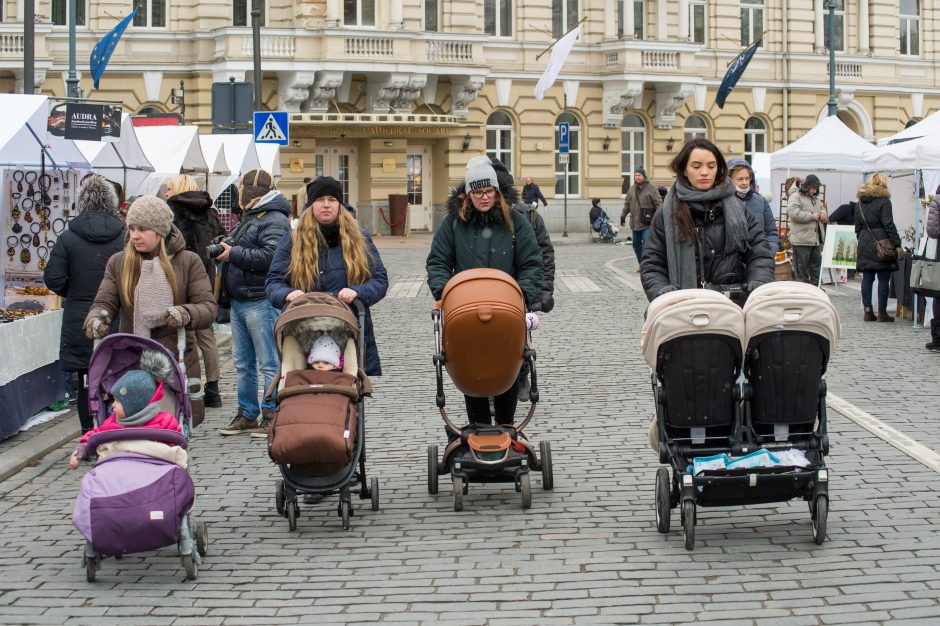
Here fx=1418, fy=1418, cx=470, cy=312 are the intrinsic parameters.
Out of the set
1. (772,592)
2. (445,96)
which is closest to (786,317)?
(772,592)

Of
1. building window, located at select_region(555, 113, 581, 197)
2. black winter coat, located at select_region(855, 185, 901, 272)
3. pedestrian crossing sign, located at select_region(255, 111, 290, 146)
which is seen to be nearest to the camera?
black winter coat, located at select_region(855, 185, 901, 272)

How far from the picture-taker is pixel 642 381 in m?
12.8

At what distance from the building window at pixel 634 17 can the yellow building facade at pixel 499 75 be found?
0.07m

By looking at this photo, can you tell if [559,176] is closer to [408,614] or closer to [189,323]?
[189,323]

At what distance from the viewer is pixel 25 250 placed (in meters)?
12.8

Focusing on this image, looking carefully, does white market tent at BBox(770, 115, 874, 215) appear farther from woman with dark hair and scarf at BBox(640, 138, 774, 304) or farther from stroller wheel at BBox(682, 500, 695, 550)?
stroller wheel at BBox(682, 500, 695, 550)

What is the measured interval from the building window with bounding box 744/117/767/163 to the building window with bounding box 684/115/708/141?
1487 millimetres

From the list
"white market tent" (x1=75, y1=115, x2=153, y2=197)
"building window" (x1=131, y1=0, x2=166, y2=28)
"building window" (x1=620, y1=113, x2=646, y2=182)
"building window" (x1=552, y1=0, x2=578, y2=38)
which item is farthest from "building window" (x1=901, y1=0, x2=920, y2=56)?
"white market tent" (x1=75, y1=115, x2=153, y2=197)

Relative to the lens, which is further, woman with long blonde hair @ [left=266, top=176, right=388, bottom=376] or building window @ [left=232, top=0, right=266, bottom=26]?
building window @ [left=232, top=0, right=266, bottom=26]

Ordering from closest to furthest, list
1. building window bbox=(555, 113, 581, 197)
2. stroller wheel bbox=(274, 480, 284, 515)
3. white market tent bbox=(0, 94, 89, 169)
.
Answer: stroller wheel bbox=(274, 480, 284, 515) < white market tent bbox=(0, 94, 89, 169) < building window bbox=(555, 113, 581, 197)

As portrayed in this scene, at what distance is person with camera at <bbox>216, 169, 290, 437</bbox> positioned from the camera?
10445 millimetres

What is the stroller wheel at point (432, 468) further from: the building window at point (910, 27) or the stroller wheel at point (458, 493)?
the building window at point (910, 27)

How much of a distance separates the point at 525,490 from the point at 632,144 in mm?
40333

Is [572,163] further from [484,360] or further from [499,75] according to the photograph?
[484,360]
